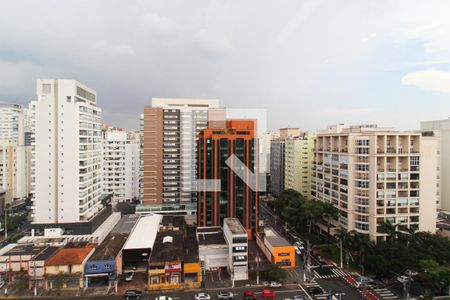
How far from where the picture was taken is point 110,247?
93.4 ft

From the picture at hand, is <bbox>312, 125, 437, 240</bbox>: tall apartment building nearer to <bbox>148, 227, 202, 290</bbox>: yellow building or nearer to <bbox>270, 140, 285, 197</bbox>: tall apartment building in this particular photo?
<bbox>148, 227, 202, 290</bbox>: yellow building

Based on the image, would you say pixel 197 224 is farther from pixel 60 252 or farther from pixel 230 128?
pixel 60 252

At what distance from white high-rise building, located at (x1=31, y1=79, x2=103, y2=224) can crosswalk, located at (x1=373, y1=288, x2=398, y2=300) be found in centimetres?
3228

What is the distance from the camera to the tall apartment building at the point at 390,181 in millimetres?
31547

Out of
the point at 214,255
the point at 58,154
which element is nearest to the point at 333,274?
the point at 214,255

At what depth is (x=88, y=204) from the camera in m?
35.2

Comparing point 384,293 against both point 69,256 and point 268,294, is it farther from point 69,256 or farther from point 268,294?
point 69,256

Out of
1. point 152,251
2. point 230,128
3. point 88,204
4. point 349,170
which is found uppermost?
point 230,128

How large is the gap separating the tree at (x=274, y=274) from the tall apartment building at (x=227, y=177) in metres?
10.6

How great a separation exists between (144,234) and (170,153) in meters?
17.2

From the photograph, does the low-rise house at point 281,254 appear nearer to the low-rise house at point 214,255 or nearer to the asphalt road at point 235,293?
the asphalt road at point 235,293

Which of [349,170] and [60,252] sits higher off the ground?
[349,170]

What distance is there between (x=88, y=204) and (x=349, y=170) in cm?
3344

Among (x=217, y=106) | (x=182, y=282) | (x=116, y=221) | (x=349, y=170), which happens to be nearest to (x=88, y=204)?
(x=116, y=221)
